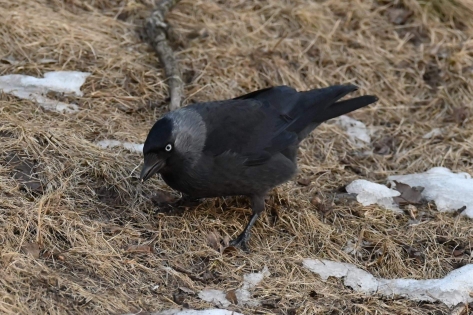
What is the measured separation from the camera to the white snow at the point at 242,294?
4.07 m

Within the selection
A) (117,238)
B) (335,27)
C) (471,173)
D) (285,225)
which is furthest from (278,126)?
(335,27)

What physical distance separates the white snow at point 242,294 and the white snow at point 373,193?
1.44 metres

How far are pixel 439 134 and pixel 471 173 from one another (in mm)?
695

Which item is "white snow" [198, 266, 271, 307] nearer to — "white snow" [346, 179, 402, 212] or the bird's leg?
the bird's leg

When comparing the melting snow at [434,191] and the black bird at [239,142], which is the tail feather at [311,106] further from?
the melting snow at [434,191]

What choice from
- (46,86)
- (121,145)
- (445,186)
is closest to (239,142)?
(121,145)

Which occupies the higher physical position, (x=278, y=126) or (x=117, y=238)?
(x=278, y=126)

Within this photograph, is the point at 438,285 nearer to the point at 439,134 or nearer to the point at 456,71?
the point at 439,134

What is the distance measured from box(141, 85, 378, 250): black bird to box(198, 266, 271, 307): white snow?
0.34 m

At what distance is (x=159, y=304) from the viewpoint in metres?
3.94

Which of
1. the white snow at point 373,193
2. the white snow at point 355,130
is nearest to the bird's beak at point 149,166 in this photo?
the white snow at point 373,193

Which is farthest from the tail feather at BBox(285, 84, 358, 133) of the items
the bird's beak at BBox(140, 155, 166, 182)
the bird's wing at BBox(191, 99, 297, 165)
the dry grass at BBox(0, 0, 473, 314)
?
the bird's beak at BBox(140, 155, 166, 182)

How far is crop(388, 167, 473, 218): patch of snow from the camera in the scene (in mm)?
5422

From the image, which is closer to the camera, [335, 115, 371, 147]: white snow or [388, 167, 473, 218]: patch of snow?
[388, 167, 473, 218]: patch of snow
